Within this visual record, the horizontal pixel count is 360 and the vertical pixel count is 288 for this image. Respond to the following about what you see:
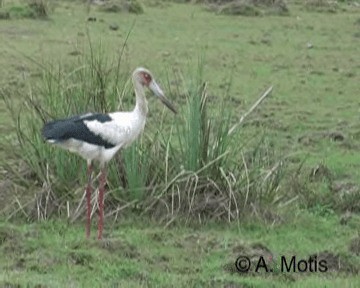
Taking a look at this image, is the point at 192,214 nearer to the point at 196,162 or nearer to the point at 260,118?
the point at 196,162

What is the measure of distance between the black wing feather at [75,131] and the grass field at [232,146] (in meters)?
0.72

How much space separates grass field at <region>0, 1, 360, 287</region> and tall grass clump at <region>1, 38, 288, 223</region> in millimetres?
61

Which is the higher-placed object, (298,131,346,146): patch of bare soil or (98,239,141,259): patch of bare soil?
(98,239,141,259): patch of bare soil

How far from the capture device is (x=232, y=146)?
9219 millimetres

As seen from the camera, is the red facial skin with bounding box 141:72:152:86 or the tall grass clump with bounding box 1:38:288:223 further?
the tall grass clump with bounding box 1:38:288:223

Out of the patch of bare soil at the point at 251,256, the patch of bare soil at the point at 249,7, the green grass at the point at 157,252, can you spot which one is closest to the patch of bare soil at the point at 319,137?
the green grass at the point at 157,252

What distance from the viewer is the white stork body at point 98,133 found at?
763 cm

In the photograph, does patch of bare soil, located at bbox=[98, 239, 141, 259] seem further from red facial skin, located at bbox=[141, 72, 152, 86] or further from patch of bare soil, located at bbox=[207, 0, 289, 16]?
patch of bare soil, located at bbox=[207, 0, 289, 16]

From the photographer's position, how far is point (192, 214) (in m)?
8.69

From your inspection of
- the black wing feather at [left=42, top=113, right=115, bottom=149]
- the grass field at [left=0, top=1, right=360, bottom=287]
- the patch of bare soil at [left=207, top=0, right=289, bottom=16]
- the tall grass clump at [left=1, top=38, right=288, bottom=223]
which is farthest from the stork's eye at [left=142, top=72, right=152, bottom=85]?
the patch of bare soil at [left=207, top=0, right=289, bottom=16]

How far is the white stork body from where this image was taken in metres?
7.63

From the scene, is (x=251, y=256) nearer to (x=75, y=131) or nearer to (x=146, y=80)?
(x=75, y=131)

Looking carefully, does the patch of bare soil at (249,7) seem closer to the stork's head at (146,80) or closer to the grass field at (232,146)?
the grass field at (232,146)

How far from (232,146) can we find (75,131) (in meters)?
1.96
